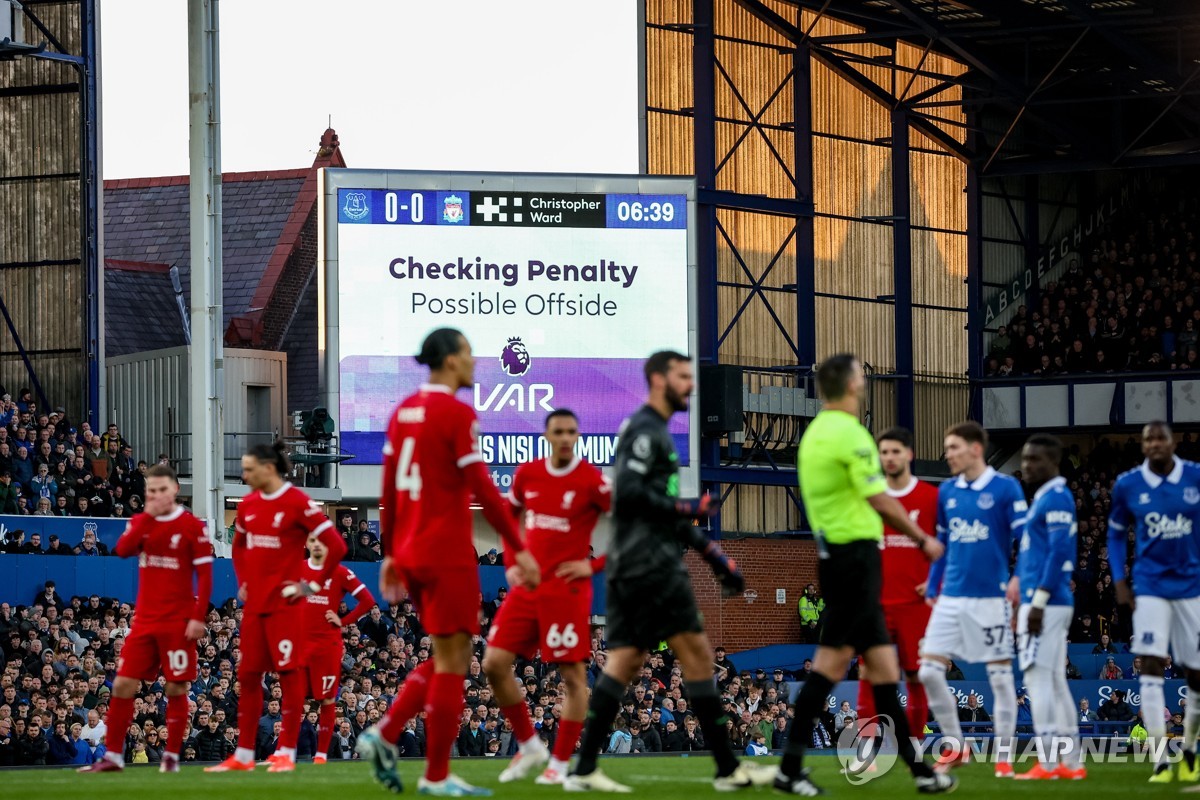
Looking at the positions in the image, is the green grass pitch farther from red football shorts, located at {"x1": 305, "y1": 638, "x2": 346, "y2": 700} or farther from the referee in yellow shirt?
red football shorts, located at {"x1": 305, "y1": 638, "x2": 346, "y2": 700}

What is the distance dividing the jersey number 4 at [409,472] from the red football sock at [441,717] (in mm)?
968

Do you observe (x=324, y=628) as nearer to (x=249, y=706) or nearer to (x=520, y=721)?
(x=249, y=706)

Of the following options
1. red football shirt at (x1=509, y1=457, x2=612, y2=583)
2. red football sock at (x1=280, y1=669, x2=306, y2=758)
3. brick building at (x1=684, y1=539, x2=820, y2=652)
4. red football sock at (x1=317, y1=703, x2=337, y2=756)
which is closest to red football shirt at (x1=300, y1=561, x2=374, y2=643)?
red football sock at (x1=317, y1=703, x2=337, y2=756)

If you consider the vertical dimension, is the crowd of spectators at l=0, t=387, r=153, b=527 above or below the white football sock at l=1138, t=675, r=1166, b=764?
above

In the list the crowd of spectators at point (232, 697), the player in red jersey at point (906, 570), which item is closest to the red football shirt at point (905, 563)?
the player in red jersey at point (906, 570)

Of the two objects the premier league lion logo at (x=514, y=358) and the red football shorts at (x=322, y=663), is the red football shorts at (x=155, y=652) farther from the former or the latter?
the premier league lion logo at (x=514, y=358)

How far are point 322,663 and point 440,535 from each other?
6.63 meters

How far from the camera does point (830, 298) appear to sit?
4344 centimetres

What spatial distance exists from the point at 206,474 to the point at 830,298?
679 inches

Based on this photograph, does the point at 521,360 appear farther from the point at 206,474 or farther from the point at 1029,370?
the point at 1029,370

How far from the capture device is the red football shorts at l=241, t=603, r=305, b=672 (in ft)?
49.3

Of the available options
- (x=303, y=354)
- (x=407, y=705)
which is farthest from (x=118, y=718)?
(x=303, y=354)

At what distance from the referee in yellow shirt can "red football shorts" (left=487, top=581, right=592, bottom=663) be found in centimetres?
244

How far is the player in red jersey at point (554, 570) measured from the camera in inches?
513
